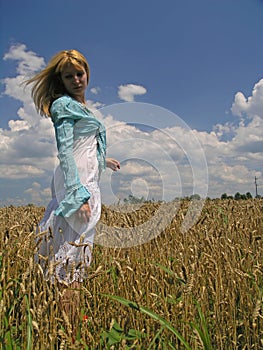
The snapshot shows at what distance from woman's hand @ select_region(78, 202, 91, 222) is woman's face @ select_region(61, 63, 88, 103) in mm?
842

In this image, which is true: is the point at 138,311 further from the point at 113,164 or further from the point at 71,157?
the point at 113,164

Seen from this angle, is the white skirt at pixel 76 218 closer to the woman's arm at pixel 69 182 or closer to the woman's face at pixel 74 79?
the woman's arm at pixel 69 182

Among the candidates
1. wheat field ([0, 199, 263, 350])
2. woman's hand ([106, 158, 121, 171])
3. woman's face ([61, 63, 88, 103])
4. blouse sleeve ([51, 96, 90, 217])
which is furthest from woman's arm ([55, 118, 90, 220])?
woman's hand ([106, 158, 121, 171])

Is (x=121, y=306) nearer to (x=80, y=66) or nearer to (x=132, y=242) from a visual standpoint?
(x=132, y=242)

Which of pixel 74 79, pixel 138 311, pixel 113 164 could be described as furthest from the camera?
pixel 113 164

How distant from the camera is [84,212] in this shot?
239 centimetres

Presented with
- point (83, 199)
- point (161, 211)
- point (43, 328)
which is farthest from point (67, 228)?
point (161, 211)

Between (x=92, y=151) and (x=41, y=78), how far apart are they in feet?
2.18

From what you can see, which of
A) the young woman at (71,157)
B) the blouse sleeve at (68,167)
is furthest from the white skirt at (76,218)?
the blouse sleeve at (68,167)

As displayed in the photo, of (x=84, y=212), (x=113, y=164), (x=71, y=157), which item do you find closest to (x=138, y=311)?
(x=84, y=212)

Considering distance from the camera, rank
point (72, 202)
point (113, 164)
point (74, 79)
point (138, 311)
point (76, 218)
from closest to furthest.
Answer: point (138, 311), point (72, 202), point (76, 218), point (74, 79), point (113, 164)

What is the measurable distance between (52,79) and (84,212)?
1.05 metres

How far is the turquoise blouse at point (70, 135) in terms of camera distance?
2334 mm

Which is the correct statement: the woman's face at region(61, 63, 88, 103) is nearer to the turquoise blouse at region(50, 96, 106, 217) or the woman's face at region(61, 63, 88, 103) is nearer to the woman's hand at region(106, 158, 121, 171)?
the turquoise blouse at region(50, 96, 106, 217)
